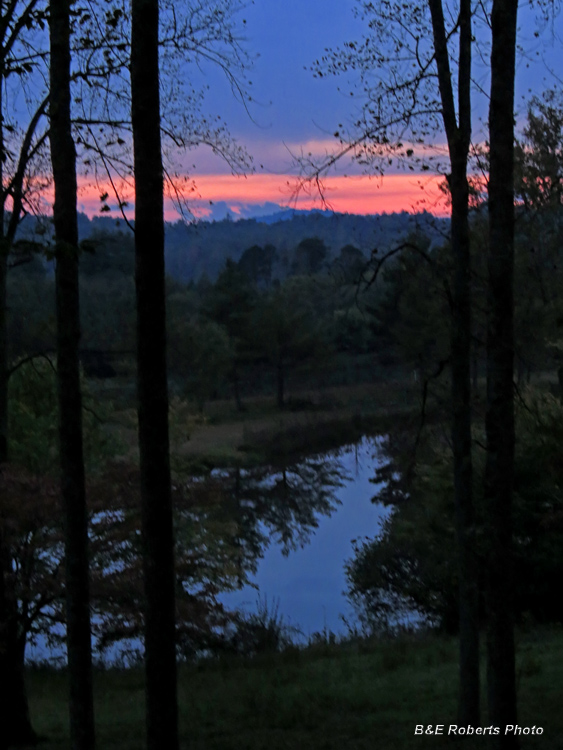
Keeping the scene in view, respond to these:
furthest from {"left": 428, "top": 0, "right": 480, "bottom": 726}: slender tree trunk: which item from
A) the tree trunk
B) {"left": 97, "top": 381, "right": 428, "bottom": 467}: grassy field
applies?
{"left": 97, "top": 381, "right": 428, "bottom": 467}: grassy field

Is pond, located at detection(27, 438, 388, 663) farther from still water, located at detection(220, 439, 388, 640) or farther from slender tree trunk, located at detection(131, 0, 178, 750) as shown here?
slender tree trunk, located at detection(131, 0, 178, 750)

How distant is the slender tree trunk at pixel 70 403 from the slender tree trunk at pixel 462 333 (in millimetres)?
3332

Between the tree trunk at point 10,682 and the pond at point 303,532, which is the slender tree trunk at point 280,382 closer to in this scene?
the pond at point 303,532

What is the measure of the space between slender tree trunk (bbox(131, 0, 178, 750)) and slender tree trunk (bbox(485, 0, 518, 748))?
87.9 inches

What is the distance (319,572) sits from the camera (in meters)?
23.2

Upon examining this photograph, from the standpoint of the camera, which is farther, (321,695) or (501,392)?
(321,695)

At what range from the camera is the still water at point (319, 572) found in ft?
64.5

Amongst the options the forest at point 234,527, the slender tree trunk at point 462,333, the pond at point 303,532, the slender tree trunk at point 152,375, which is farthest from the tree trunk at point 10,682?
the pond at point 303,532

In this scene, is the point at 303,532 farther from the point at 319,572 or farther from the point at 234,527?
the point at 234,527

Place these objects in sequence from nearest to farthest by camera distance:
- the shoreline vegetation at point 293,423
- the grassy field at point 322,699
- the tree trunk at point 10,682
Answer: the grassy field at point 322,699 → the tree trunk at point 10,682 → the shoreline vegetation at point 293,423

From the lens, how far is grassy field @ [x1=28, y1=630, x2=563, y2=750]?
7.37 m

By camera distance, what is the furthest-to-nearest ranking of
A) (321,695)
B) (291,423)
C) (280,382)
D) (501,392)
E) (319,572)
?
(280,382) → (291,423) → (319,572) → (321,695) → (501,392)

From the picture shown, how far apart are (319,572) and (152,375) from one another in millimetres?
19256

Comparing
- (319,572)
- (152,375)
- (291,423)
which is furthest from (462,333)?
(291,423)
